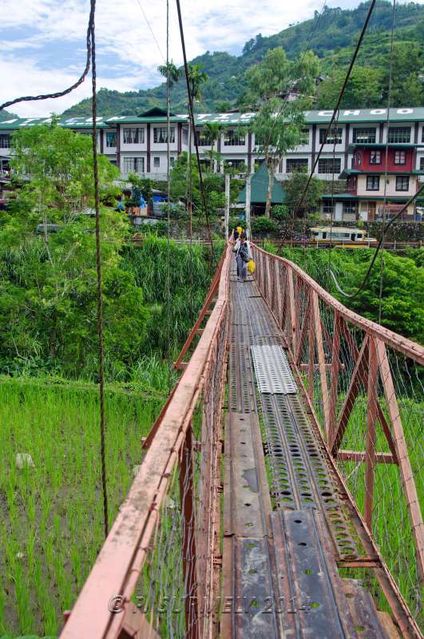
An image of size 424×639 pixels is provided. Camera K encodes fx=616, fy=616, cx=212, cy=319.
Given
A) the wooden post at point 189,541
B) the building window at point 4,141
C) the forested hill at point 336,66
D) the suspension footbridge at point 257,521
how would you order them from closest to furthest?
the suspension footbridge at point 257,521, the wooden post at point 189,541, the building window at point 4,141, the forested hill at point 336,66

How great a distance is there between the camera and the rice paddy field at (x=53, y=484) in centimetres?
337

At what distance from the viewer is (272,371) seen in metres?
3.80

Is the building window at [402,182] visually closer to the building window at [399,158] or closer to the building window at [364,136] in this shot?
the building window at [399,158]

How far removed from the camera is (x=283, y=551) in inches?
69.3

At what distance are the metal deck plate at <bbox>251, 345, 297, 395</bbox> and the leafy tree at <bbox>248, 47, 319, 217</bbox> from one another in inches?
825

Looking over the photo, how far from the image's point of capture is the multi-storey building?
26.8 metres

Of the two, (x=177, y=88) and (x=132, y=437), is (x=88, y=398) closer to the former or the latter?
(x=132, y=437)

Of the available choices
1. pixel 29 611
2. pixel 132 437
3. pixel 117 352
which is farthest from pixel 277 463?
pixel 117 352

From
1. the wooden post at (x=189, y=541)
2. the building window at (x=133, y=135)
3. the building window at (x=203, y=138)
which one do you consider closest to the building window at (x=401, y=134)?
the building window at (x=203, y=138)

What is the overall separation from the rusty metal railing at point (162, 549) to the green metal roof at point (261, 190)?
86.3 ft

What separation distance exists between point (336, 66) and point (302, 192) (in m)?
27.7

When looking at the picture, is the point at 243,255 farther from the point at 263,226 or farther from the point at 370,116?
the point at 370,116

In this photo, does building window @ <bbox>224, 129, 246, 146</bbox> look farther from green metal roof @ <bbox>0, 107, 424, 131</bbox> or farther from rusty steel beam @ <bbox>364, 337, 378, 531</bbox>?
rusty steel beam @ <bbox>364, 337, 378, 531</bbox>

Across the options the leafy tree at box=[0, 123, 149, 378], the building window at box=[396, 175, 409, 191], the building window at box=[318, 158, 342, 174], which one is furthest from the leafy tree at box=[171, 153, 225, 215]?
the leafy tree at box=[0, 123, 149, 378]
